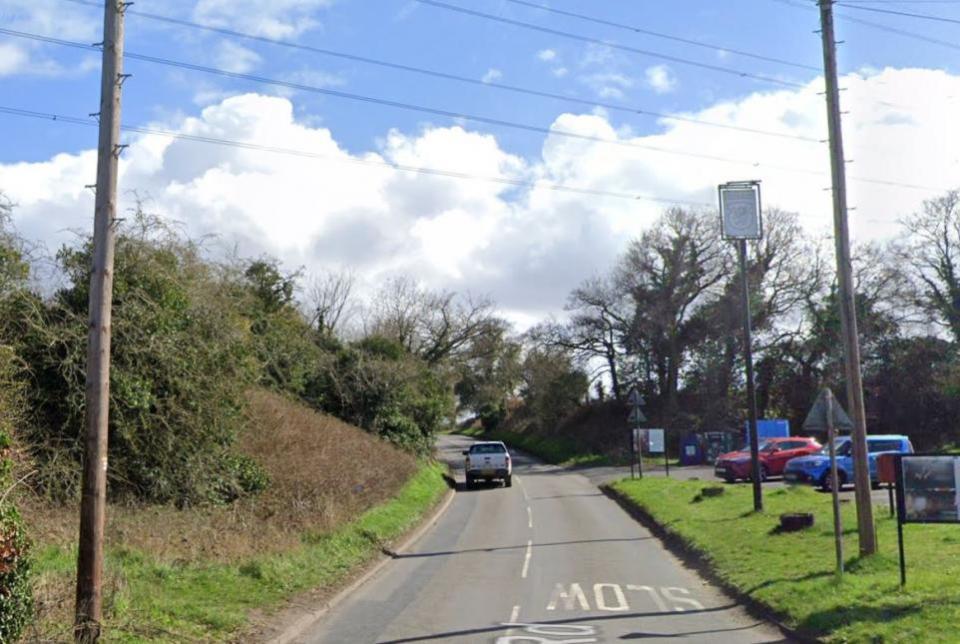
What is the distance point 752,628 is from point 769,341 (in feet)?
164

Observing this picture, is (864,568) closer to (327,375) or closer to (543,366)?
(327,375)

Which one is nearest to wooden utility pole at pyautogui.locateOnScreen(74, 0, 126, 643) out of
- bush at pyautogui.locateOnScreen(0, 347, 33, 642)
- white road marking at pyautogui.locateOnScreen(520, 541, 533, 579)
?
bush at pyautogui.locateOnScreen(0, 347, 33, 642)

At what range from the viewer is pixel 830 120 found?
51.2ft

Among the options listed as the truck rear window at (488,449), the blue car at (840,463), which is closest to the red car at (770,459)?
the blue car at (840,463)

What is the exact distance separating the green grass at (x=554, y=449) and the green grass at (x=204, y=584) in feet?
134

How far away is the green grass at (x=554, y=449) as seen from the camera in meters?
59.8

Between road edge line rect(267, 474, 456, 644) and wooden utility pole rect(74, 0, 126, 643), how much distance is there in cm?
220

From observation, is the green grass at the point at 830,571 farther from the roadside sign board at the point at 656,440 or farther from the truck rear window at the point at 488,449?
the roadside sign board at the point at 656,440

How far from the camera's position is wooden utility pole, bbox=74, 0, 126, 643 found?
981 cm

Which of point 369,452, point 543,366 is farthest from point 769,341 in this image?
point 369,452

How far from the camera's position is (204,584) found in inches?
518

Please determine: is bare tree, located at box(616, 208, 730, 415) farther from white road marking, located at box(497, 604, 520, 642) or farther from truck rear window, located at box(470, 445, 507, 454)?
white road marking, located at box(497, 604, 520, 642)

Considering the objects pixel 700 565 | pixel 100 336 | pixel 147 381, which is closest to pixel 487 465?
pixel 700 565

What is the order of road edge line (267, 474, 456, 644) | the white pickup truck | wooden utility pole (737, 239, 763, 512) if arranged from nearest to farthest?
road edge line (267, 474, 456, 644)
wooden utility pole (737, 239, 763, 512)
the white pickup truck
